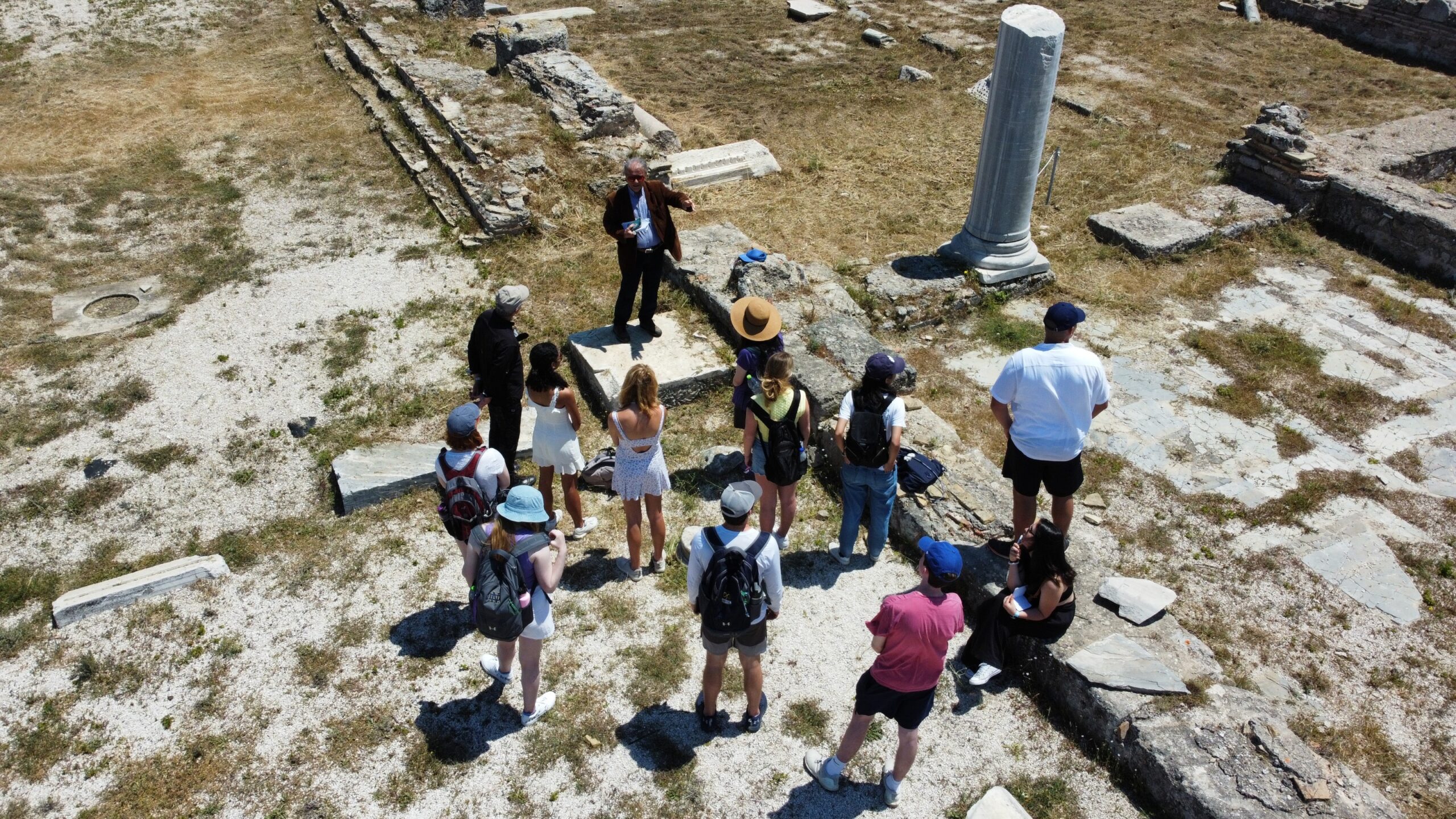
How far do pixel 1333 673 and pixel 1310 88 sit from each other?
1358cm

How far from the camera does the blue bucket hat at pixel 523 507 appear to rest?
4.82m

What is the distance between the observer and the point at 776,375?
5.97m

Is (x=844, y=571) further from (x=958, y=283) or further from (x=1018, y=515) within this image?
(x=958, y=283)

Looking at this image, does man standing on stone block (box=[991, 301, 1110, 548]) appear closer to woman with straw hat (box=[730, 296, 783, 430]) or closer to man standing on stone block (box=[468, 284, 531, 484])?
woman with straw hat (box=[730, 296, 783, 430])

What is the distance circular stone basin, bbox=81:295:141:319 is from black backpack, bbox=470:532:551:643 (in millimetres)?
7418

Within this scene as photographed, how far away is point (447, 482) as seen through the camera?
5.56m

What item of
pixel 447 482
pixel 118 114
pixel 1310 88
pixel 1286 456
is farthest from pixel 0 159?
pixel 1310 88

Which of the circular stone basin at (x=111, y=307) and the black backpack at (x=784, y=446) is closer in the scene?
the black backpack at (x=784, y=446)

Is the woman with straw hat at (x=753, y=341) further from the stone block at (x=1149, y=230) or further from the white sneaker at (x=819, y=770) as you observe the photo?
the stone block at (x=1149, y=230)

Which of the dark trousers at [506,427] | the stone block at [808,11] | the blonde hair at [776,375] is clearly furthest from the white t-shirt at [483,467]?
the stone block at [808,11]

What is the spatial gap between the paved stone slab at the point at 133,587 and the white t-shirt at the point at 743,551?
3.86m

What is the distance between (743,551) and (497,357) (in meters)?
2.92

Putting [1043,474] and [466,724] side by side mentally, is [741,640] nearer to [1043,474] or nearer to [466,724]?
[466,724]

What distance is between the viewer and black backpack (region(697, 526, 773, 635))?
4.63 m
